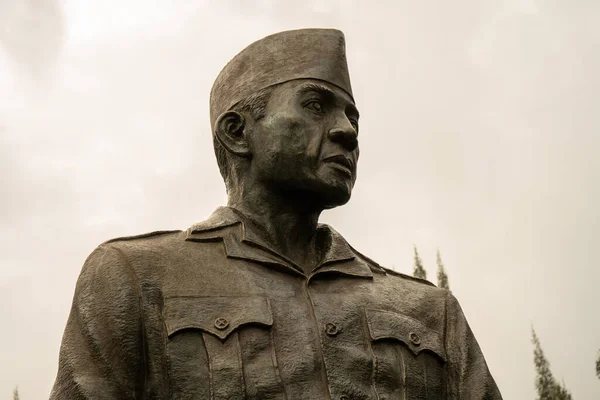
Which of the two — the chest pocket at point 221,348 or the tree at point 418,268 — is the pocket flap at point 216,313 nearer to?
the chest pocket at point 221,348

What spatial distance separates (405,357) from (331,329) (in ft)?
1.49

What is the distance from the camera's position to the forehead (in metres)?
5.93

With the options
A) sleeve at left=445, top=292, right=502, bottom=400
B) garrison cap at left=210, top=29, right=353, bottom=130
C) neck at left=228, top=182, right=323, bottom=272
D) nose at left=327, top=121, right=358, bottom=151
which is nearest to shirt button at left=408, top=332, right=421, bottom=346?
sleeve at left=445, top=292, right=502, bottom=400

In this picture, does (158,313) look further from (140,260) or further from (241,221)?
(241,221)

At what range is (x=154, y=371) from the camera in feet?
16.8

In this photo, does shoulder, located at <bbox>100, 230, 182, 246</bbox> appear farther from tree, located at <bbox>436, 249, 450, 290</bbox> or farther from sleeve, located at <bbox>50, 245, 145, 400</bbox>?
tree, located at <bbox>436, 249, 450, 290</bbox>

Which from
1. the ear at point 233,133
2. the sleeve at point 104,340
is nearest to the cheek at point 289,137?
the ear at point 233,133

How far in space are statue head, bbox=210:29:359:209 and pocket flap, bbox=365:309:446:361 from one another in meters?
0.73

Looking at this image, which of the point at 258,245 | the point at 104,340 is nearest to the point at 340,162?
the point at 258,245

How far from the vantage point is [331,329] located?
Answer: 543 centimetres

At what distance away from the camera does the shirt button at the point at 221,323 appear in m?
5.21

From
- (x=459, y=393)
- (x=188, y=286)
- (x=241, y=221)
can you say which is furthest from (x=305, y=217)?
(x=459, y=393)

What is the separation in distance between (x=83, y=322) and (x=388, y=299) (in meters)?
1.76

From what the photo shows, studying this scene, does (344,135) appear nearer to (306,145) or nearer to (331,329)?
(306,145)
